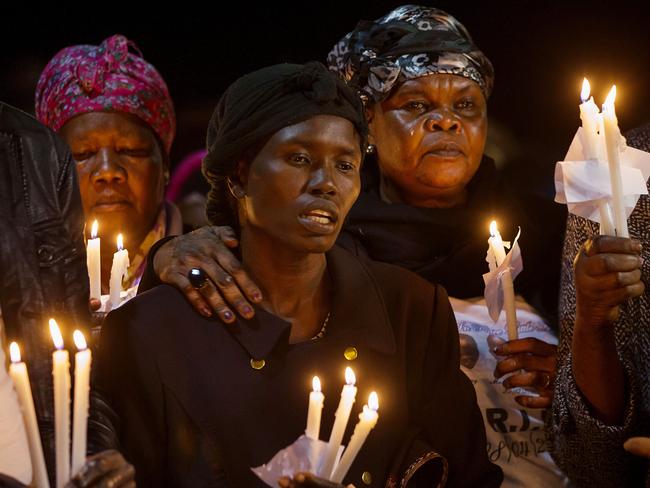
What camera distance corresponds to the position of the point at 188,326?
2.90m

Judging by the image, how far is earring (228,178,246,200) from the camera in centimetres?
305

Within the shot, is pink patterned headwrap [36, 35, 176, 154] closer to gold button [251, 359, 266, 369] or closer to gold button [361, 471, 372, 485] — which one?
gold button [251, 359, 266, 369]

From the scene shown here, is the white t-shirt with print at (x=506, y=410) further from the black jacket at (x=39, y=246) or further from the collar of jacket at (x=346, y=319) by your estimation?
the black jacket at (x=39, y=246)

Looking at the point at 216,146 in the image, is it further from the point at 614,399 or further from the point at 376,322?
the point at 614,399

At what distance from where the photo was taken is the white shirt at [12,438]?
232 cm

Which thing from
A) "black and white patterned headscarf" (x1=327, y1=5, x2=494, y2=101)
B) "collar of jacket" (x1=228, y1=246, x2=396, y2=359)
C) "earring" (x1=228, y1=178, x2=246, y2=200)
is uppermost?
"black and white patterned headscarf" (x1=327, y1=5, x2=494, y2=101)

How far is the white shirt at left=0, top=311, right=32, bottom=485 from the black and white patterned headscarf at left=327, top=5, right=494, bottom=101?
80.7 inches

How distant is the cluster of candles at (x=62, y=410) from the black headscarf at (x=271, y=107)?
103 cm

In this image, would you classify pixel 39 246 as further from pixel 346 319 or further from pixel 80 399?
pixel 346 319

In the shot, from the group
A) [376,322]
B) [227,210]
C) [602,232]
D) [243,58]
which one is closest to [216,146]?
[227,210]

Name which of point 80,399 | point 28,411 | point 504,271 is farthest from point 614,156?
point 28,411

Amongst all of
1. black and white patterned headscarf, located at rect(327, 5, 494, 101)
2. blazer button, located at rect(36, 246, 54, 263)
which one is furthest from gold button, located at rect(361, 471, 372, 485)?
black and white patterned headscarf, located at rect(327, 5, 494, 101)

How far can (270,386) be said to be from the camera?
2.85m

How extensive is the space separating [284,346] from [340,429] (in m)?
0.69
